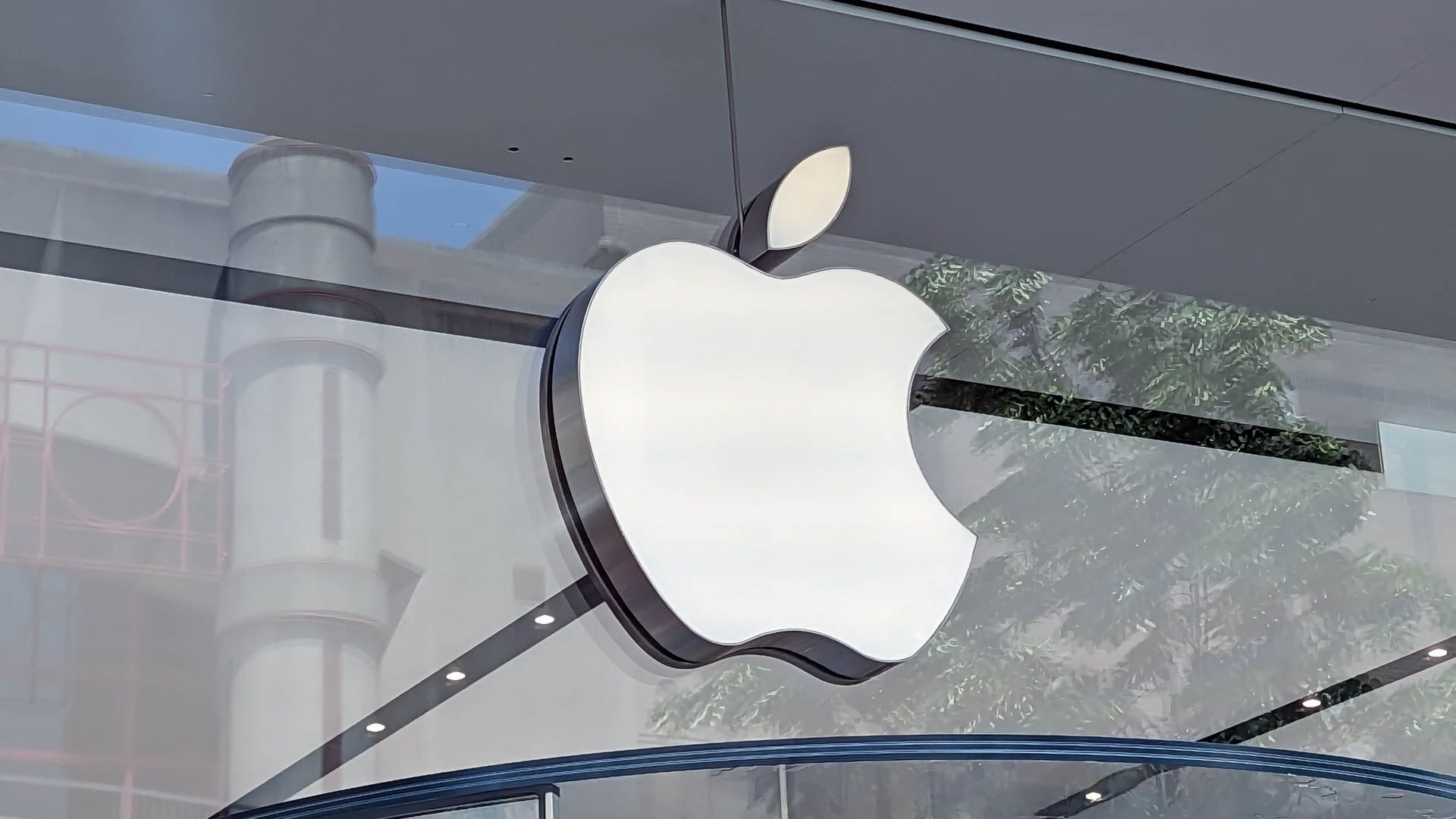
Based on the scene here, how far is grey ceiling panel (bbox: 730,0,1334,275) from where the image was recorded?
7.09 feet

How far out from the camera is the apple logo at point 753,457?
1.64 m

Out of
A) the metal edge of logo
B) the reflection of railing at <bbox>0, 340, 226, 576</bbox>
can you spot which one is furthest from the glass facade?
the metal edge of logo

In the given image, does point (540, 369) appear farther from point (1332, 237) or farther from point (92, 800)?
point (1332, 237)

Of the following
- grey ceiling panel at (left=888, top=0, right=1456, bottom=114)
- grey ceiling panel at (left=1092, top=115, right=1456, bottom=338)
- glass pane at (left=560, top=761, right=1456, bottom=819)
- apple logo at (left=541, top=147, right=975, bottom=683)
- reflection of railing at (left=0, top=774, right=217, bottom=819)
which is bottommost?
reflection of railing at (left=0, top=774, right=217, bottom=819)

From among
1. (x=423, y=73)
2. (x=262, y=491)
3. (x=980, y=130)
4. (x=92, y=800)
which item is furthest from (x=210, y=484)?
(x=980, y=130)

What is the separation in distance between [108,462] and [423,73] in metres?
0.78

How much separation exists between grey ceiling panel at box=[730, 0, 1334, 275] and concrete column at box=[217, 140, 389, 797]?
0.73 meters

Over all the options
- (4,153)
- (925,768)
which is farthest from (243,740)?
(925,768)

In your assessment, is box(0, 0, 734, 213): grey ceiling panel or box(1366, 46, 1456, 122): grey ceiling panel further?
box(1366, 46, 1456, 122): grey ceiling panel

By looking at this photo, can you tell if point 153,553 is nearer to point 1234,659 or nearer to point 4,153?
point 4,153

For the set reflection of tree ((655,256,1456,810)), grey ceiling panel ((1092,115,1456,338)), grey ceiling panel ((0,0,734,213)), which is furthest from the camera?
reflection of tree ((655,256,1456,810))

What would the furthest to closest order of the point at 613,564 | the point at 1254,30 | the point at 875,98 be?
the point at 875,98, the point at 1254,30, the point at 613,564

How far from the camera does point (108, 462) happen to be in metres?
2.32

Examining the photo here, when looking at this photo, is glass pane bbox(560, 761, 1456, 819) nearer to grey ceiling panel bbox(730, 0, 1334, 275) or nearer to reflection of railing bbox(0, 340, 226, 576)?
reflection of railing bbox(0, 340, 226, 576)
